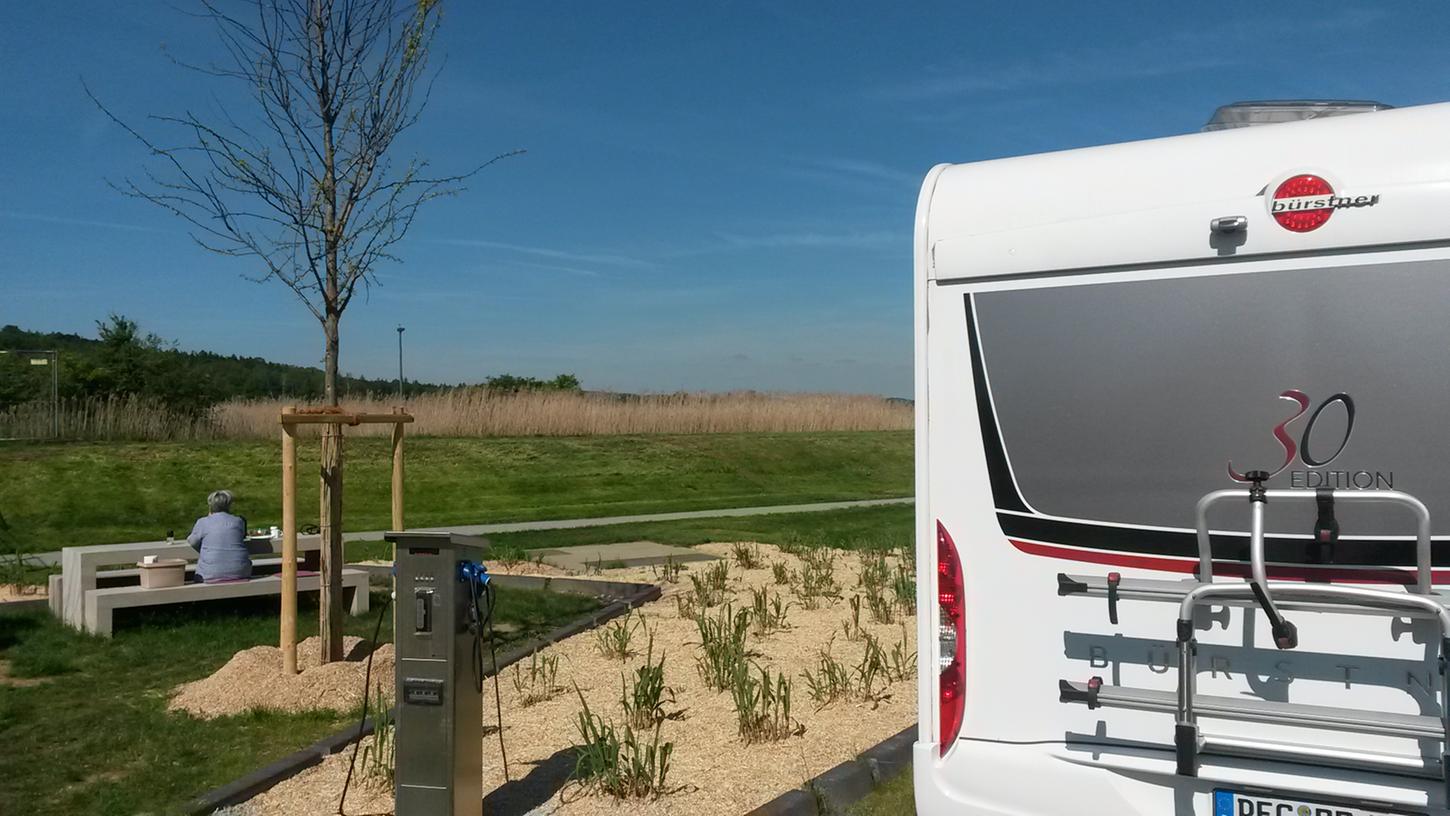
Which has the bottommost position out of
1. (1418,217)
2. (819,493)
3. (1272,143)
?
(819,493)

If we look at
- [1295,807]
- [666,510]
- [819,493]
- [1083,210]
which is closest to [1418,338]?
[1083,210]

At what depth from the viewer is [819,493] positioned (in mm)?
25750

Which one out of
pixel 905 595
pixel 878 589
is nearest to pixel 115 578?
pixel 878 589

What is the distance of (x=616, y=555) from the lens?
562 inches

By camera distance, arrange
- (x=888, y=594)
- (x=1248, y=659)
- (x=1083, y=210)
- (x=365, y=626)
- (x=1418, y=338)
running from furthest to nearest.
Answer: (x=888, y=594) < (x=365, y=626) < (x=1083, y=210) < (x=1248, y=659) < (x=1418, y=338)

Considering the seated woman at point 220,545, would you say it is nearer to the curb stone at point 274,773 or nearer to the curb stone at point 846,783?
the curb stone at point 274,773

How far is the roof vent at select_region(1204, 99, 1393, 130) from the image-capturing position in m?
4.38

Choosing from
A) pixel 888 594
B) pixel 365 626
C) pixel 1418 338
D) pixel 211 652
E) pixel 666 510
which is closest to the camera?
pixel 1418 338

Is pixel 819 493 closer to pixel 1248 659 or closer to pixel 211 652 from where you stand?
pixel 211 652

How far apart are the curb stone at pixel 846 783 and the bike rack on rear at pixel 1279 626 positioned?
1.74 m

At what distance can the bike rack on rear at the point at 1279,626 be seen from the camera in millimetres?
3219

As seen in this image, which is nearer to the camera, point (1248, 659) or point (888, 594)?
point (1248, 659)

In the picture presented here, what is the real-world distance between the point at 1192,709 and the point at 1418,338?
1223 millimetres

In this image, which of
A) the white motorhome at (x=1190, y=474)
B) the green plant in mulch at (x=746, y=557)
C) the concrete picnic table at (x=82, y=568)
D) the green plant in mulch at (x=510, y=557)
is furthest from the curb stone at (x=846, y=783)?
the green plant in mulch at (x=510, y=557)
